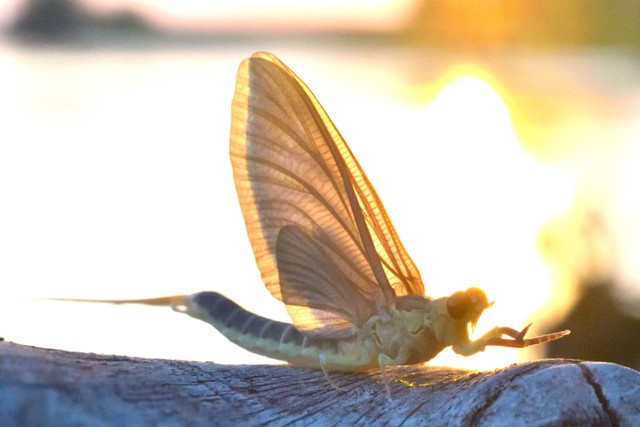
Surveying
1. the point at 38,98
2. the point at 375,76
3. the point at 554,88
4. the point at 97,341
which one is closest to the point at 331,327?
the point at 97,341

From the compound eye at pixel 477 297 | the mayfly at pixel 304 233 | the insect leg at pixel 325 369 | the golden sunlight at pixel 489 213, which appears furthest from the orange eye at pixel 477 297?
the golden sunlight at pixel 489 213

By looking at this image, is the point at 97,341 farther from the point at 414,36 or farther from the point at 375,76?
the point at 414,36

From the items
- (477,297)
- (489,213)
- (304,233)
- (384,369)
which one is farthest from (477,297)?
(489,213)

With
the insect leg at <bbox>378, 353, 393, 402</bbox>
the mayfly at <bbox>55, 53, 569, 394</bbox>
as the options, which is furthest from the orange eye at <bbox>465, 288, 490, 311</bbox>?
the insect leg at <bbox>378, 353, 393, 402</bbox>

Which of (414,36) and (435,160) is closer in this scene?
(435,160)

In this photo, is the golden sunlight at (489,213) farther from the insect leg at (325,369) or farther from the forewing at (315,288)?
the insect leg at (325,369)

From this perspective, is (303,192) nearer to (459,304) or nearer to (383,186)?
(459,304)

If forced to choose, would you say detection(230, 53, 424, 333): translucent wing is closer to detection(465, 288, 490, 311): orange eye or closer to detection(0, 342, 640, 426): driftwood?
detection(465, 288, 490, 311): orange eye
